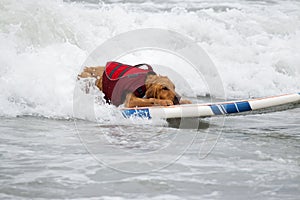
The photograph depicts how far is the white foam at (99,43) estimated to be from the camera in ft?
22.3

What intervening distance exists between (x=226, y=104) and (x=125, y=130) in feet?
4.25

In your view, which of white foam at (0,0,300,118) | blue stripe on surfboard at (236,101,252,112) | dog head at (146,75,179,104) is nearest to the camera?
dog head at (146,75,179,104)

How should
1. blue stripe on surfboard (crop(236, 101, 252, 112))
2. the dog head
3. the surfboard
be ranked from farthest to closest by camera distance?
blue stripe on surfboard (crop(236, 101, 252, 112)), the dog head, the surfboard

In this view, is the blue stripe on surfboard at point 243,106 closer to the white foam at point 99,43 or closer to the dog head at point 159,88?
the dog head at point 159,88

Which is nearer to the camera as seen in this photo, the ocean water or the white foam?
the ocean water

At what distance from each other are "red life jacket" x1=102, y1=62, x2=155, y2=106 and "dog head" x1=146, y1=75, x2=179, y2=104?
7 centimetres

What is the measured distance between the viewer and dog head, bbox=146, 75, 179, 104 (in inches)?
241

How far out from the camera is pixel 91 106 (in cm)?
649

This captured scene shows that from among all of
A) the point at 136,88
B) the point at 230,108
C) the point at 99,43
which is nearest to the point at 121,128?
the point at 136,88

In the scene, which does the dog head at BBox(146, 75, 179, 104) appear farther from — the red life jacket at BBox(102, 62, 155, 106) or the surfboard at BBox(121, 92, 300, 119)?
the surfboard at BBox(121, 92, 300, 119)

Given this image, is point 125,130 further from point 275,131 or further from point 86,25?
point 86,25

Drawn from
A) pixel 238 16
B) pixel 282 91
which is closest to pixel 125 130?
pixel 282 91

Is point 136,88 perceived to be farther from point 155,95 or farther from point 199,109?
point 199,109

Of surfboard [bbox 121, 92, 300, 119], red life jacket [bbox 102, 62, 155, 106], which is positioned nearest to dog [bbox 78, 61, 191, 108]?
red life jacket [bbox 102, 62, 155, 106]
